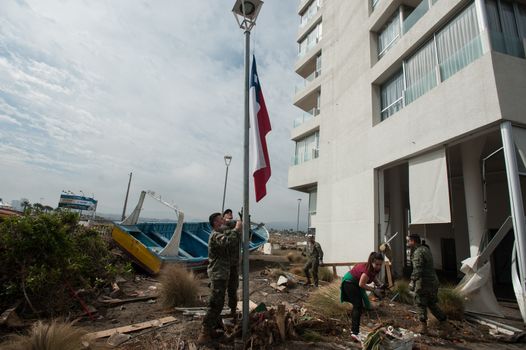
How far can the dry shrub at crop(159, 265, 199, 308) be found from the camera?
21.9 feet

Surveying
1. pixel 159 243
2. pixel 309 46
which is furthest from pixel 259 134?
pixel 309 46

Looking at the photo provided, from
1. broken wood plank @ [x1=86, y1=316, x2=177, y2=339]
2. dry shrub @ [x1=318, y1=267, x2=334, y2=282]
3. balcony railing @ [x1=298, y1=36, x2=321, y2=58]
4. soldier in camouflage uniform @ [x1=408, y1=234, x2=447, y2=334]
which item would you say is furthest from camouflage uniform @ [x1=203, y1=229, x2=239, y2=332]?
balcony railing @ [x1=298, y1=36, x2=321, y2=58]

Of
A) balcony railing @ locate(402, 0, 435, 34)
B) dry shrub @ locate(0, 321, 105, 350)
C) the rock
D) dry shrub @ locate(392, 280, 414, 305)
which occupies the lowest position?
the rock

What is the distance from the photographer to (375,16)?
12.1 metres

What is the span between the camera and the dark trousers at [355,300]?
5.20 m

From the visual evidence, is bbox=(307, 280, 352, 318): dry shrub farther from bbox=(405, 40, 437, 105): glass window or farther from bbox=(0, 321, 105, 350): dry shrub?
bbox=(405, 40, 437, 105): glass window

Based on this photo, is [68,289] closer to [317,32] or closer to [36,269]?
[36,269]

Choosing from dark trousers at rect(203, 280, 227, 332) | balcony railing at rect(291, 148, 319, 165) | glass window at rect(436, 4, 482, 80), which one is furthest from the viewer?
balcony railing at rect(291, 148, 319, 165)

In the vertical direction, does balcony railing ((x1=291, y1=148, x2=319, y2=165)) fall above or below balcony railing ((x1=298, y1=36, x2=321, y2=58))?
below

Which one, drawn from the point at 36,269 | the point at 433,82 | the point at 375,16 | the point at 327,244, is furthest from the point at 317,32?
the point at 36,269

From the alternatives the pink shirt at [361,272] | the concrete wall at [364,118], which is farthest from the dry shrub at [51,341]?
the concrete wall at [364,118]

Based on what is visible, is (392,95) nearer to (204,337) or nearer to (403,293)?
(403,293)

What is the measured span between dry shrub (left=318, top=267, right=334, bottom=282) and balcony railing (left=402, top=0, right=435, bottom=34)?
32.0 feet

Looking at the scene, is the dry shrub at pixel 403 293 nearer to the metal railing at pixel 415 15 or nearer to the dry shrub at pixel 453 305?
the dry shrub at pixel 453 305
